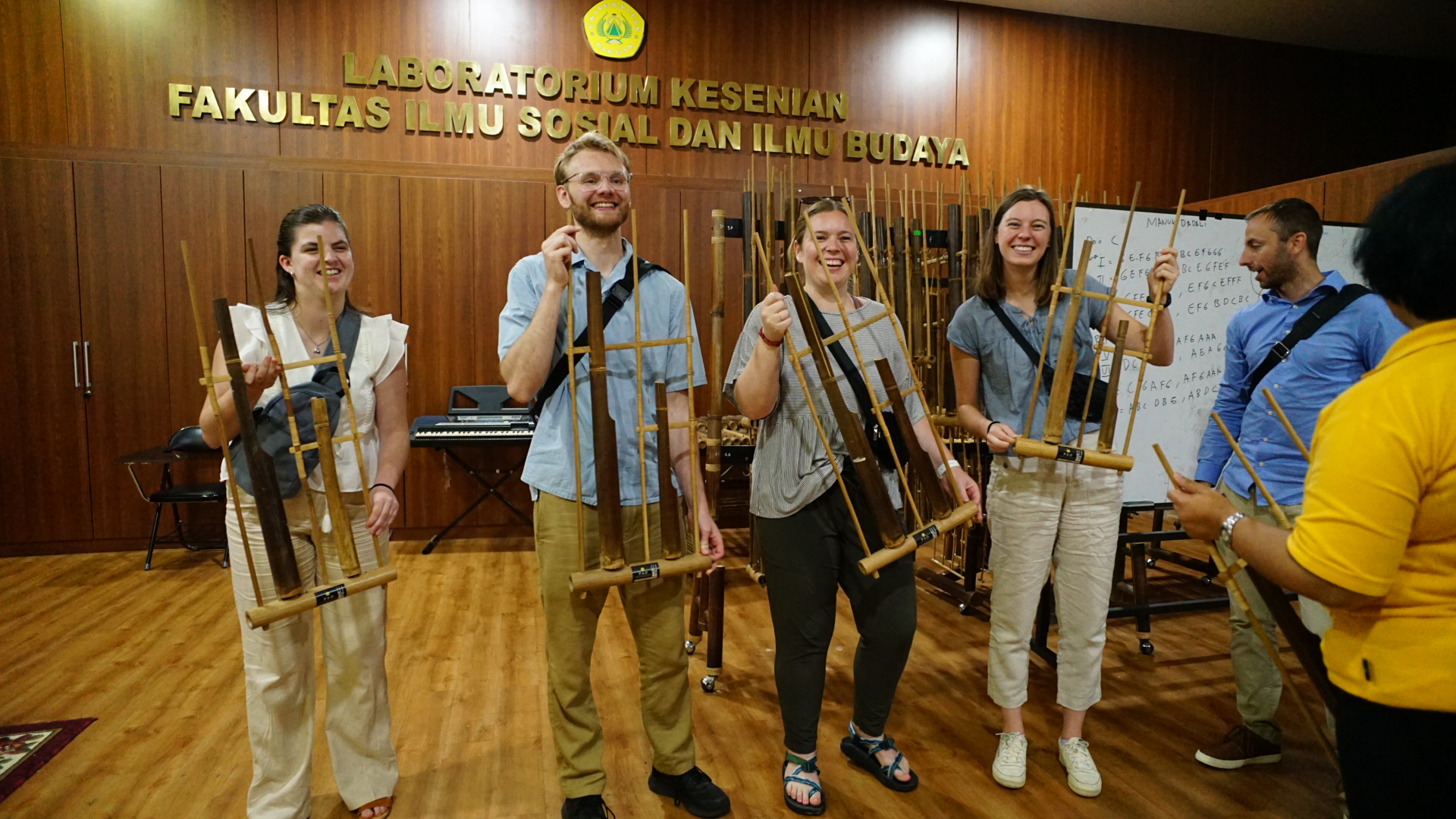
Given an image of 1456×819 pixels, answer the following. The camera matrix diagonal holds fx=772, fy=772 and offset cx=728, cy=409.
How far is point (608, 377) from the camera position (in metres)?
1.83

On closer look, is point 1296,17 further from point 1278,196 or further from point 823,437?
point 823,437

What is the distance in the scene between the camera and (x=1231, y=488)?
2291mm

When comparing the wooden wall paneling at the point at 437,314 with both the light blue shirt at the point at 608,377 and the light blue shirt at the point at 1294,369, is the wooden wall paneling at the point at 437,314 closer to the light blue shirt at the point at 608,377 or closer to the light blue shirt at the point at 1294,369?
the light blue shirt at the point at 608,377

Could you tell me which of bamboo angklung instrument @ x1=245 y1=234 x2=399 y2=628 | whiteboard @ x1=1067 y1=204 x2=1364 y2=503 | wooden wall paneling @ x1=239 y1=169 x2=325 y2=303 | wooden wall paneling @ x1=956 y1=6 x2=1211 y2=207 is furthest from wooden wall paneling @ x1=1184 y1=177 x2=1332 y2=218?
wooden wall paneling @ x1=239 y1=169 x2=325 y2=303

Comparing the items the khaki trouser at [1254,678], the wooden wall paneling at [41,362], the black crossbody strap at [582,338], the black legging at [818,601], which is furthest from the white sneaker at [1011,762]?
the wooden wall paneling at [41,362]

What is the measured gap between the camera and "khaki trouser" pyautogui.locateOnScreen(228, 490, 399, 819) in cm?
181

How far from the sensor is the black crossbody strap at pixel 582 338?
5.86ft

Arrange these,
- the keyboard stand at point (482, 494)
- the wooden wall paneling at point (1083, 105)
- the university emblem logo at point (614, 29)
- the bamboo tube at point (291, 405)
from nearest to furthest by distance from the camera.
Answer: the bamboo tube at point (291, 405)
the keyboard stand at point (482, 494)
the university emblem logo at point (614, 29)
the wooden wall paneling at point (1083, 105)

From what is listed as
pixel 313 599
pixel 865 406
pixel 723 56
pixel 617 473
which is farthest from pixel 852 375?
pixel 723 56

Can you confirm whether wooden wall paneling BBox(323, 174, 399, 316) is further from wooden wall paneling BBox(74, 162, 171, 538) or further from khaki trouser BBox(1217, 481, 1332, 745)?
khaki trouser BBox(1217, 481, 1332, 745)

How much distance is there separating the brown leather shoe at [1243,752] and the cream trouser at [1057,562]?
0.47 metres

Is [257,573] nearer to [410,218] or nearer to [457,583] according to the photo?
[457,583]

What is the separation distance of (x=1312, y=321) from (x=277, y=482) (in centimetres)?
266

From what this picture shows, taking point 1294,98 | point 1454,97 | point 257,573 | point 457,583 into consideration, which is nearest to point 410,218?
point 457,583
